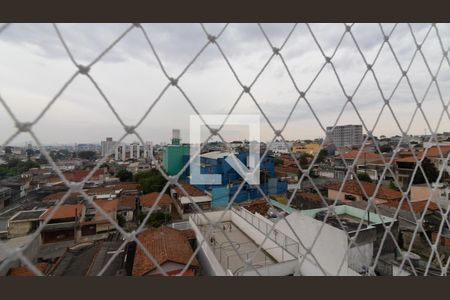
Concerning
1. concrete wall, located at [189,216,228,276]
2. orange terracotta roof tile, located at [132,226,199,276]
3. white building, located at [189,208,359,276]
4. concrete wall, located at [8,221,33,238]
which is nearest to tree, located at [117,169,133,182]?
concrete wall, located at [8,221,33,238]

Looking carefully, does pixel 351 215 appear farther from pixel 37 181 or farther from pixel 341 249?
pixel 37 181

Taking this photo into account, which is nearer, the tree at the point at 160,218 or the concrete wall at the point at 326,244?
the concrete wall at the point at 326,244

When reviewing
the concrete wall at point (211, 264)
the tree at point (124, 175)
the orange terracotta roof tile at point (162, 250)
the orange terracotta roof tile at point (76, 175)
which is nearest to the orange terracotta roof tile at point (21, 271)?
the orange terracotta roof tile at point (76, 175)

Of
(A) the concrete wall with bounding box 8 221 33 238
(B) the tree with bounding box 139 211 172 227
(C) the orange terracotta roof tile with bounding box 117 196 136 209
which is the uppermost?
(C) the orange terracotta roof tile with bounding box 117 196 136 209

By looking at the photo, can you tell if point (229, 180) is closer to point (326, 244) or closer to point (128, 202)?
point (128, 202)

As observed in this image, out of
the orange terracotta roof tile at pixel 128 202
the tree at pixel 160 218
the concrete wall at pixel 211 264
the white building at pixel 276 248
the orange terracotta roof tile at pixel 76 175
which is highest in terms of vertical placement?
Result: the orange terracotta roof tile at pixel 76 175

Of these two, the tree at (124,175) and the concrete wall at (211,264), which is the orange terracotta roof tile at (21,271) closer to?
the concrete wall at (211,264)

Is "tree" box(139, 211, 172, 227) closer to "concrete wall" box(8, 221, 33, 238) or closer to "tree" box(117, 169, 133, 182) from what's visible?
"concrete wall" box(8, 221, 33, 238)

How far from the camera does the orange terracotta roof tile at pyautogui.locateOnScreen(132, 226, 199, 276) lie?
2.50 metres

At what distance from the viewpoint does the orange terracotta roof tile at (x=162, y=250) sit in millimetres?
2504

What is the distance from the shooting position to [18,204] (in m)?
7.03

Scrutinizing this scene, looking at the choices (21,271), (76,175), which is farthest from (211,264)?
(76,175)

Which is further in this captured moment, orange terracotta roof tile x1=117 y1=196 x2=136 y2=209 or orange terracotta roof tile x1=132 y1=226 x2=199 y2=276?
orange terracotta roof tile x1=117 y1=196 x2=136 y2=209

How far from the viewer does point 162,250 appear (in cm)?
289
